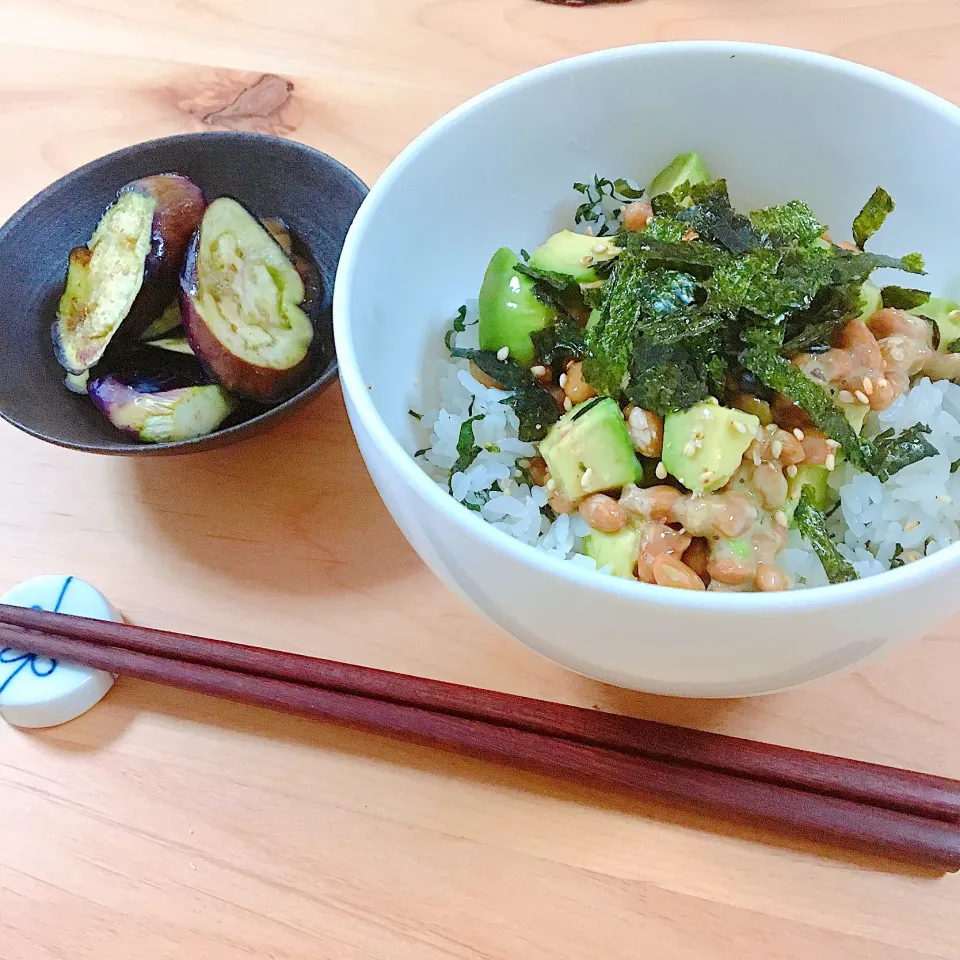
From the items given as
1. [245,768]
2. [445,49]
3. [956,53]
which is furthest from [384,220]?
[956,53]

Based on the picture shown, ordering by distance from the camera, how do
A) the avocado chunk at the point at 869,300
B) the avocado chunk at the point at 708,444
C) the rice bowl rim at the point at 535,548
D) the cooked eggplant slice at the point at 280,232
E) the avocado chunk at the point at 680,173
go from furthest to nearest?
the cooked eggplant slice at the point at 280,232 → the avocado chunk at the point at 680,173 → the avocado chunk at the point at 869,300 → the avocado chunk at the point at 708,444 → the rice bowl rim at the point at 535,548

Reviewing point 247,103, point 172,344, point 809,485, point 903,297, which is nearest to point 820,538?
point 809,485

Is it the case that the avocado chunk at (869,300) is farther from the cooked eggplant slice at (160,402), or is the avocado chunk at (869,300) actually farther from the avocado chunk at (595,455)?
the cooked eggplant slice at (160,402)

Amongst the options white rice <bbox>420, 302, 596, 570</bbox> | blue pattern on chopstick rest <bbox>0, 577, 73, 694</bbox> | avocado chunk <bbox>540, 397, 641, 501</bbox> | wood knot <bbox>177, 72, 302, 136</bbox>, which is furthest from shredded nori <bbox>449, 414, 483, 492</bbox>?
wood knot <bbox>177, 72, 302, 136</bbox>

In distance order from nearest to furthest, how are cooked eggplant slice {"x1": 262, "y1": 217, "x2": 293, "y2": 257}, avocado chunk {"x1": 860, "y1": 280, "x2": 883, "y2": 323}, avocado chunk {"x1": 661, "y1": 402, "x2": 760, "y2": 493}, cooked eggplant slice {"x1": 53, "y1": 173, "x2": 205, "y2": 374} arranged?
1. avocado chunk {"x1": 661, "y1": 402, "x2": 760, "y2": 493}
2. avocado chunk {"x1": 860, "y1": 280, "x2": 883, "y2": 323}
3. cooked eggplant slice {"x1": 53, "y1": 173, "x2": 205, "y2": 374}
4. cooked eggplant slice {"x1": 262, "y1": 217, "x2": 293, "y2": 257}

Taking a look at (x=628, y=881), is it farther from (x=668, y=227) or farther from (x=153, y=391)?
(x=153, y=391)

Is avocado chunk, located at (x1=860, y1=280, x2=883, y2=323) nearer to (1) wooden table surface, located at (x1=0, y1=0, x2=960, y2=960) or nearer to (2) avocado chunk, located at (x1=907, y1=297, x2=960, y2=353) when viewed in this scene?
(2) avocado chunk, located at (x1=907, y1=297, x2=960, y2=353)

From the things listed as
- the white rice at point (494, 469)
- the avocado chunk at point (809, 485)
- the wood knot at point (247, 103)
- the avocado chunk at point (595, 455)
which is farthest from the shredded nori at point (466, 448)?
the wood knot at point (247, 103)
